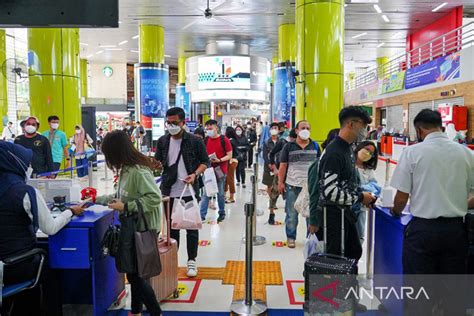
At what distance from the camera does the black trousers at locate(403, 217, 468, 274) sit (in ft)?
7.85

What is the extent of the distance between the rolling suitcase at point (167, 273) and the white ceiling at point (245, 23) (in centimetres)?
1056

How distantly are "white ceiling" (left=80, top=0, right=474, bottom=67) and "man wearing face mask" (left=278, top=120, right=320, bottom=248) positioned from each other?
8.92m

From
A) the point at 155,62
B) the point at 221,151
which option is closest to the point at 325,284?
the point at 221,151

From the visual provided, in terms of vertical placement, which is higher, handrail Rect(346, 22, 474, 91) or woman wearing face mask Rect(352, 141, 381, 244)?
handrail Rect(346, 22, 474, 91)

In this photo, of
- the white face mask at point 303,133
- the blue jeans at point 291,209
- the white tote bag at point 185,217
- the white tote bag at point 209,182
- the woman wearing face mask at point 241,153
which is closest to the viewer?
the white tote bag at point 185,217

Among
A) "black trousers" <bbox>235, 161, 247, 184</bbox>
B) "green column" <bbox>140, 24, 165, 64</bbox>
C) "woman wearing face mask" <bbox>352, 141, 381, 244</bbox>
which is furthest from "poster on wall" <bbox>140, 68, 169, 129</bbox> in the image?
"woman wearing face mask" <bbox>352, 141, 381, 244</bbox>

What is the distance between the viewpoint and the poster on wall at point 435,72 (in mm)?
13047

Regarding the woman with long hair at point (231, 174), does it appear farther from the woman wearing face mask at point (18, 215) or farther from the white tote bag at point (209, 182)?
the woman wearing face mask at point (18, 215)

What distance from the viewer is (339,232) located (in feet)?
9.30

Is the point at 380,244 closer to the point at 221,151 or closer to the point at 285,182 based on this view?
the point at 285,182

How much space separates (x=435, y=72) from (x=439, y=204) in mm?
13694

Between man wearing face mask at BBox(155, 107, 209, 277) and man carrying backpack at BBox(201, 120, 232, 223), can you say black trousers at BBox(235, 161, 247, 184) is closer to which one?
man carrying backpack at BBox(201, 120, 232, 223)

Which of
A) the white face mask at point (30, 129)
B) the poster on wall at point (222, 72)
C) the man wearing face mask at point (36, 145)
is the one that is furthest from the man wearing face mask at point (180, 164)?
the poster on wall at point (222, 72)

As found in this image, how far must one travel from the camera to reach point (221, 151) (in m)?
6.54
